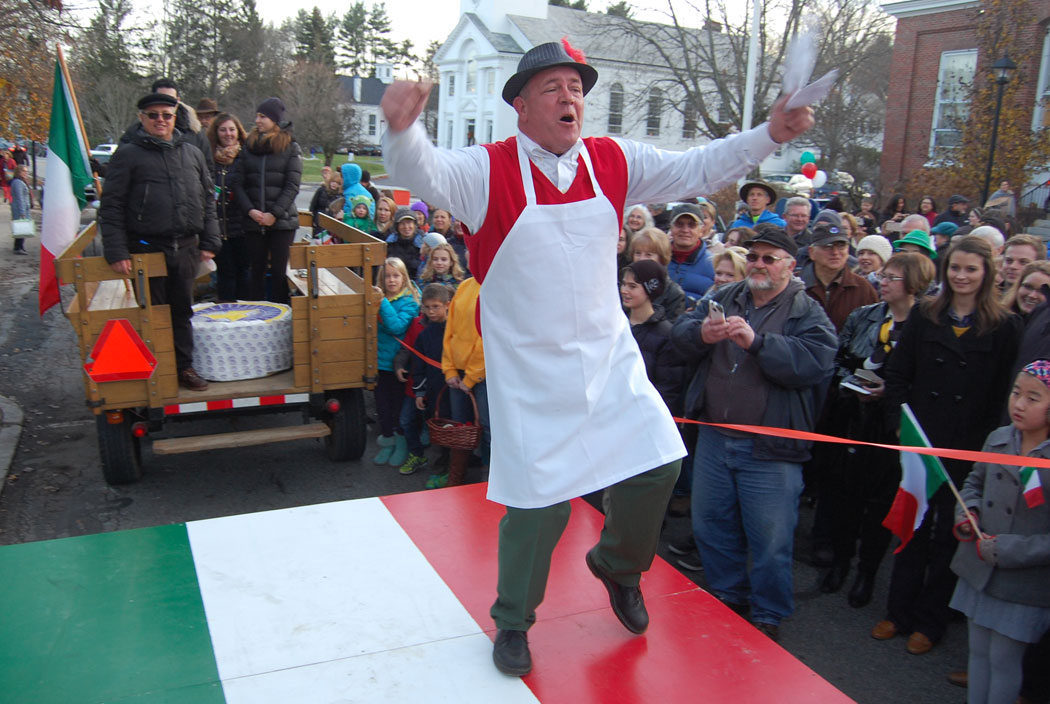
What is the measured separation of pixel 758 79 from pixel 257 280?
75.9 ft

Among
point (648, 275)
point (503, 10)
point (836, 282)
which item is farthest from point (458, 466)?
point (503, 10)

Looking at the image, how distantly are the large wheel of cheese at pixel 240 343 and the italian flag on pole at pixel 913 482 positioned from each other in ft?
13.0

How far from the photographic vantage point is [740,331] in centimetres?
364

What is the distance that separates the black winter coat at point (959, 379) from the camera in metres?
3.88

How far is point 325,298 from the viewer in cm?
564

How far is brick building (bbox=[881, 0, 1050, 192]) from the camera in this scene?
22344 mm

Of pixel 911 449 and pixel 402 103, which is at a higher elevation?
pixel 402 103

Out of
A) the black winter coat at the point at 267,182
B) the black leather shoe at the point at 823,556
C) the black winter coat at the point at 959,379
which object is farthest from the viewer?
the black winter coat at the point at 267,182

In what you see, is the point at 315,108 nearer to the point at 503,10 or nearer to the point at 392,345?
the point at 503,10

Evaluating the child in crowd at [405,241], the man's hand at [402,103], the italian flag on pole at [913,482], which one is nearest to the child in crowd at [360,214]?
the child in crowd at [405,241]

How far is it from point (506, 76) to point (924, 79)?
3338cm

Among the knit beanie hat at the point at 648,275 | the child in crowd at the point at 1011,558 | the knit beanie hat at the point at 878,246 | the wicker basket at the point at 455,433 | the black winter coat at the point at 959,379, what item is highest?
the knit beanie hat at the point at 878,246

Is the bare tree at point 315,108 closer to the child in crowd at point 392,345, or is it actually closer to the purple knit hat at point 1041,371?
the child in crowd at point 392,345

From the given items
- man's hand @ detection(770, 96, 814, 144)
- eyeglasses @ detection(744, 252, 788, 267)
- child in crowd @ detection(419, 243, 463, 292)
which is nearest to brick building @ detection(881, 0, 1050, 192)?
child in crowd @ detection(419, 243, 463, 292)
